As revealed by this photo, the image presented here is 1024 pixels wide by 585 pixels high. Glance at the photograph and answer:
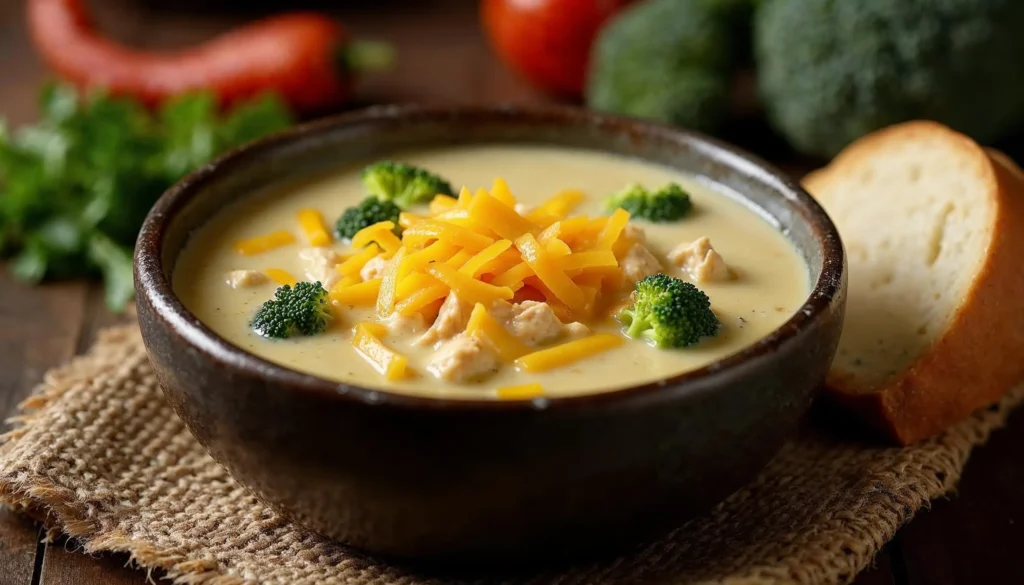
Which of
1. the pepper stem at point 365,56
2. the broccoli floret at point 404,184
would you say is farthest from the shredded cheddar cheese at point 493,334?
the pepper stem at point 365,56

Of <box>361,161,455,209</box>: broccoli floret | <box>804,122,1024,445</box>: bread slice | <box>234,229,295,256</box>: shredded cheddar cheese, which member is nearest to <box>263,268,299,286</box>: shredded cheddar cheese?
<box>234,229,295,256</box>: shredded cheddar cheese

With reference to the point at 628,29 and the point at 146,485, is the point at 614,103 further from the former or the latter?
the point at 146,485

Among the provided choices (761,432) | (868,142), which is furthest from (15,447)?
(868,142)

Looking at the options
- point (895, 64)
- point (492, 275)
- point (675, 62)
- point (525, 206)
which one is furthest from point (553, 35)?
point (492, 275)

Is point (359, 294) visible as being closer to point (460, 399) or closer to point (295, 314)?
point (295, 314)

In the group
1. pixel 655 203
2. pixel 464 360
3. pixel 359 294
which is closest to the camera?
pixel 464 360

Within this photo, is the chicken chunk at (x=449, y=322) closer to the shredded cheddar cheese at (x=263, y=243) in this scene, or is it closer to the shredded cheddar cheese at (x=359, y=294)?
the shredded cheddar cheese at (x=359, y=294)

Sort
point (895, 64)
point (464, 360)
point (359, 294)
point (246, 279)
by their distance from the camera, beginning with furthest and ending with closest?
1. point (895, 64)
2. point (246, 279)
3. point (359, 294)
4. point (464, 360)
